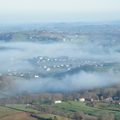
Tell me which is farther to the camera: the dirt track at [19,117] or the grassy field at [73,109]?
the grassy field at [73,109]

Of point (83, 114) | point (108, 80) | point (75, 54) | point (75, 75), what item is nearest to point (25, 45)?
point (75, 54)

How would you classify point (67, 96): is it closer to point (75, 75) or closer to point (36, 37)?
point (75, 75)

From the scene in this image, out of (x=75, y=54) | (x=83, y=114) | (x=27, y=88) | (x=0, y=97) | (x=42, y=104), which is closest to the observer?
(x=83, y=114)

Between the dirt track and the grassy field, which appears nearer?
the dirt track

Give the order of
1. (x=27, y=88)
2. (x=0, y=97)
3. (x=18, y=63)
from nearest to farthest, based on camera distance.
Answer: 1. (x=0, y=97)
2. (x=27, y=88)
3. (x=18, y=63)

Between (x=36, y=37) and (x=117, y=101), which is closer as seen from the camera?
(x=117, y=101)

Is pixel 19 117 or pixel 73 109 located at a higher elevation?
pixel 19 117

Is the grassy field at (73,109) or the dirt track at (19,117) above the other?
the dirt track at (19,117)

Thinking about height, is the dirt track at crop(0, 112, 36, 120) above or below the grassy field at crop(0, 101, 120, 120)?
above

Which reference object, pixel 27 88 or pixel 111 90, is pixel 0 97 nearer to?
pixel 27 88

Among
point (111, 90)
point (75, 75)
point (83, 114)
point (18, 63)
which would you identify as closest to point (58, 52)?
point (18, 63)

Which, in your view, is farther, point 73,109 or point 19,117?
point 73,109
